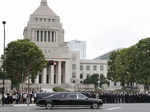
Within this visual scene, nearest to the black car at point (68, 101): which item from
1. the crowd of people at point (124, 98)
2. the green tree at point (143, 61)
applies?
the crowd of people at point (124, 98)

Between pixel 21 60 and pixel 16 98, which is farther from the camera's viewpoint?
pixel 21 60

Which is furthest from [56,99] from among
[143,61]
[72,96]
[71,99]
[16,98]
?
[143,61]

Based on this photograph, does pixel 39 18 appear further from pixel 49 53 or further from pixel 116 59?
pixel 116 59

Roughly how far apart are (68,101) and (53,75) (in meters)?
88.8

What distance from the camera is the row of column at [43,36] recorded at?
408 ft

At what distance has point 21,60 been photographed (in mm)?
75562

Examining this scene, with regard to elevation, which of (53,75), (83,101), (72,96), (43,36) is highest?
(43,36)

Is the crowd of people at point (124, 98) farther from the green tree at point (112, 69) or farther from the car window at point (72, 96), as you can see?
the green tree at point (112, 69)

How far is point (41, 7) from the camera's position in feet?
440

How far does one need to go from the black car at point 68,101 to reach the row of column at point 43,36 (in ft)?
306

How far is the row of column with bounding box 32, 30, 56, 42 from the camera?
124438 mm

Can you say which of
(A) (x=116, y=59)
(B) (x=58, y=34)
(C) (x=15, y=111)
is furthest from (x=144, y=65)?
A: (B) (x=58, y=34)

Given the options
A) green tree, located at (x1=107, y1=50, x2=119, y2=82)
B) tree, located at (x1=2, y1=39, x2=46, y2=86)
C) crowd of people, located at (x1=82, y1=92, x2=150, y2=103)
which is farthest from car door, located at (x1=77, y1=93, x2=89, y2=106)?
green tree, located at (x1=107, y1=50, x2=119, y2=82)

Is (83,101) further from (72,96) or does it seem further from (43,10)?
(43,10)
